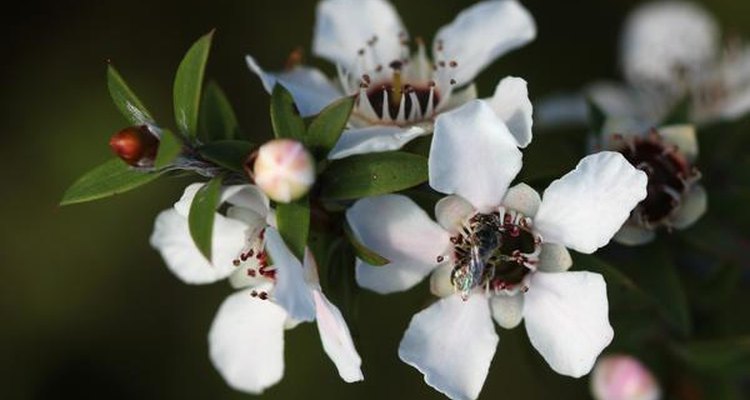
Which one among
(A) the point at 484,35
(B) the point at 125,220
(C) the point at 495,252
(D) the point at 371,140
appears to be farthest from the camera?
(B) the point at 125,220

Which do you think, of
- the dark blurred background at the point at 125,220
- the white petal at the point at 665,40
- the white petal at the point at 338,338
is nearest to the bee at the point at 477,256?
the white petal at the point at 338,338

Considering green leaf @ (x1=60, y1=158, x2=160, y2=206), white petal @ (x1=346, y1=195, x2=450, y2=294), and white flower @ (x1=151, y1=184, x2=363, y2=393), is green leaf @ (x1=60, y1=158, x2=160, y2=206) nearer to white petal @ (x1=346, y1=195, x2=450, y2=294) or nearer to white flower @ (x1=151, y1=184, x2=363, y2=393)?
white flower @ (x1=151, y1=184, x2=363, y2=393)

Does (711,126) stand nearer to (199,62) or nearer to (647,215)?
(647,215)

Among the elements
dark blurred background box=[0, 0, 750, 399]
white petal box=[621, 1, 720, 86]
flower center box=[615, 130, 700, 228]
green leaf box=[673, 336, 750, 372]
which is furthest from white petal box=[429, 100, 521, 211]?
dark blurred background box=[0, 0, 750, 399]

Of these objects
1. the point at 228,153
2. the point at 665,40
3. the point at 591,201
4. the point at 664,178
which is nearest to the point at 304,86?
the point at 228,153

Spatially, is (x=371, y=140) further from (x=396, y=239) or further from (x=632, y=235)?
(x=632, y=235)

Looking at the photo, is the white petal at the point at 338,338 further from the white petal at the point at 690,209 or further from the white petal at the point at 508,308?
the white petal at the point at 690,209

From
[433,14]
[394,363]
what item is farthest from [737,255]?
[433,14]
